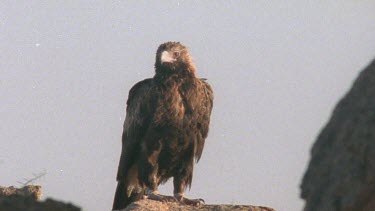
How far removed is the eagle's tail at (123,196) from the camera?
1403cm

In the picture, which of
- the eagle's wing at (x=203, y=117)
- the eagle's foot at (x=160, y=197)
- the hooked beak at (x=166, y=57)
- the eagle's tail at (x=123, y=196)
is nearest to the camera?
the eagle's foot at (x=160, y=197)

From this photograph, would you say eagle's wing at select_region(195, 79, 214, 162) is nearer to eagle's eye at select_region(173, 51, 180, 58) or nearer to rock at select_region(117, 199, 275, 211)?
eagle's eye at select_region(173, 51, 180, 58)

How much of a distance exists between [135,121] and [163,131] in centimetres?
55

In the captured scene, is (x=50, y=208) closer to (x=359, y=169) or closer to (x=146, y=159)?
(x=359, y=169)

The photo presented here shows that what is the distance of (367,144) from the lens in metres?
5.12

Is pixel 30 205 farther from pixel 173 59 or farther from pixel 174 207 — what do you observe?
pixel 173 59

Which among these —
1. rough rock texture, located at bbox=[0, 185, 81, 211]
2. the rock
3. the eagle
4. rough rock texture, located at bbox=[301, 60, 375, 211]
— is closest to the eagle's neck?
the eagle

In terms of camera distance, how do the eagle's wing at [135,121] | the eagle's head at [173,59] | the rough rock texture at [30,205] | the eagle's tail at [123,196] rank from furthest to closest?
the eagle's head at [173,59]
the eagle's tail at [123,196]
the eagle's wing at [135,121]
the rough rock texture at [30,205]

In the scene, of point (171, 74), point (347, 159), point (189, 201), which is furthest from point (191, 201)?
point (347, 159)

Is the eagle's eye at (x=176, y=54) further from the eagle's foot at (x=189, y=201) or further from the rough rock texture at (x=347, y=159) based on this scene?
the rough rock texture at (x=347, y=159)

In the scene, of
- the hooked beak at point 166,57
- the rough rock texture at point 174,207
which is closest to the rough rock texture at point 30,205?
the rough rock texture at point 174,207

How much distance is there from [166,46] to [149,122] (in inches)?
61.1

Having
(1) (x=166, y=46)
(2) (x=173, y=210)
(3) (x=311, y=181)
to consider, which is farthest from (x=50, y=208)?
(1) (x=166, y=46)

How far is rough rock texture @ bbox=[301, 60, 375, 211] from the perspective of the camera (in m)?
5.13
